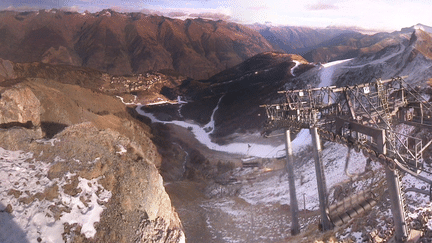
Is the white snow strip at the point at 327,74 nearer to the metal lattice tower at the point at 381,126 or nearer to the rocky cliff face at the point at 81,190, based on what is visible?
the metal lattice tower at the point at 381,126

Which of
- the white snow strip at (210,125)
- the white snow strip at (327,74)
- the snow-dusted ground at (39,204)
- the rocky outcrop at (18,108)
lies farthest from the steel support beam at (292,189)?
the white snow strip at (327,74)

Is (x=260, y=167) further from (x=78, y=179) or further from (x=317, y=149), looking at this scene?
(x=78, y=179)

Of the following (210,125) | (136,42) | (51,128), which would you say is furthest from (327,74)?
(136,42)

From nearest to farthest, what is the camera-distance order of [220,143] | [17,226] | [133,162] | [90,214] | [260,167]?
[17,226] → [90,214] → [133,162] → [260,167] → [220,143]

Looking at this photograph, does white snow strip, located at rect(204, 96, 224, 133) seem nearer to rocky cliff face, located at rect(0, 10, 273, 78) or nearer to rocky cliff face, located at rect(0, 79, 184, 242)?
rocky cliff face, located at rect(0, 79, 184, 242)

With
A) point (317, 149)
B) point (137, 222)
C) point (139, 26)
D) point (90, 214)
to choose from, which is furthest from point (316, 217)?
point (139, 26)

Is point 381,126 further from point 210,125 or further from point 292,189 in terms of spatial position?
point 210,125
